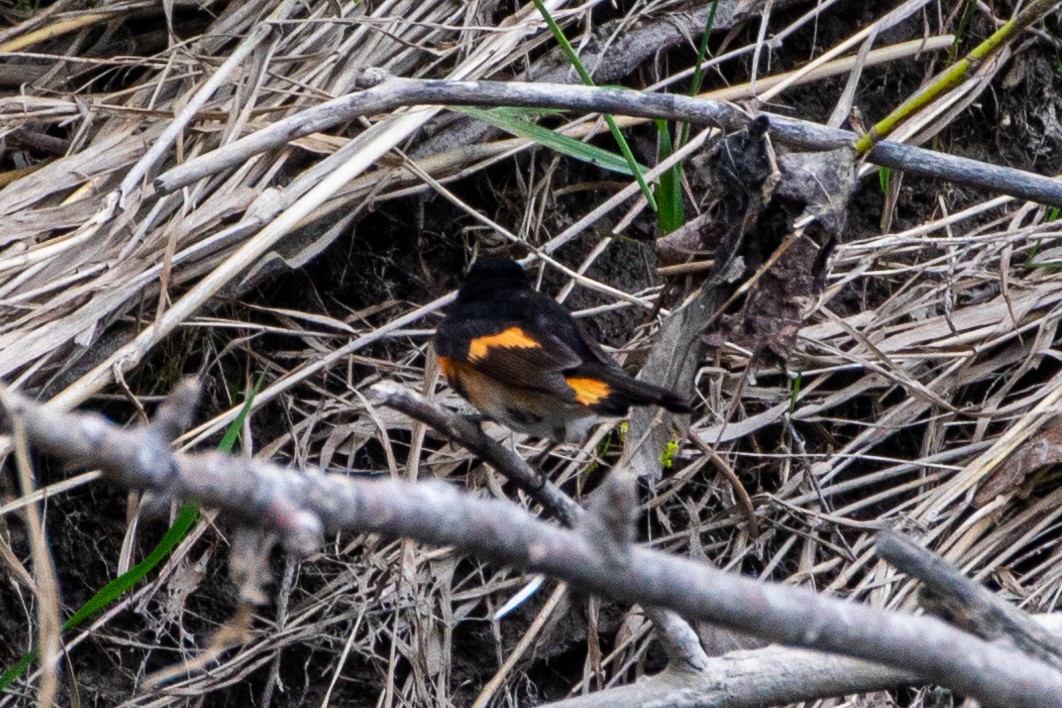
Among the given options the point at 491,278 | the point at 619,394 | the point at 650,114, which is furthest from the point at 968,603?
the point at 491,278

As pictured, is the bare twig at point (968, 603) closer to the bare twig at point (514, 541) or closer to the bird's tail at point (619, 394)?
the bare twig at point (514, 541)

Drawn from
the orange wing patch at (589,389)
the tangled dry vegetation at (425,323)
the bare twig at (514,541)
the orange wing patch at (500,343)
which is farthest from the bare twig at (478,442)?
the bare twig at (514,541)

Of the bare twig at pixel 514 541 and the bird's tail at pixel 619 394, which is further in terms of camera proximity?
the bird's tail at pixel 619 394

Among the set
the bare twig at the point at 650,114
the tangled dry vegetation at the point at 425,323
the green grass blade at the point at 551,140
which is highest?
the bare twig at the point at 650,114

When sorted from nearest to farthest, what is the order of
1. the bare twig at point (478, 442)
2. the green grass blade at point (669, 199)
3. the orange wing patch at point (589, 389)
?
the bare twig at point (478, 442) < the orange wing patch at point (589, 389) < the green grass blade at point (669, 199)

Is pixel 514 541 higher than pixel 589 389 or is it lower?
higher

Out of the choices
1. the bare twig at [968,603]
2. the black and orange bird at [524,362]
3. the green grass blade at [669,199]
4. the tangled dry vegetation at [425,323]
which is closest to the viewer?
the bare twig at [968,603]

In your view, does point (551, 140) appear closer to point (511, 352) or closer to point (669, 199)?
point (669, 199)
